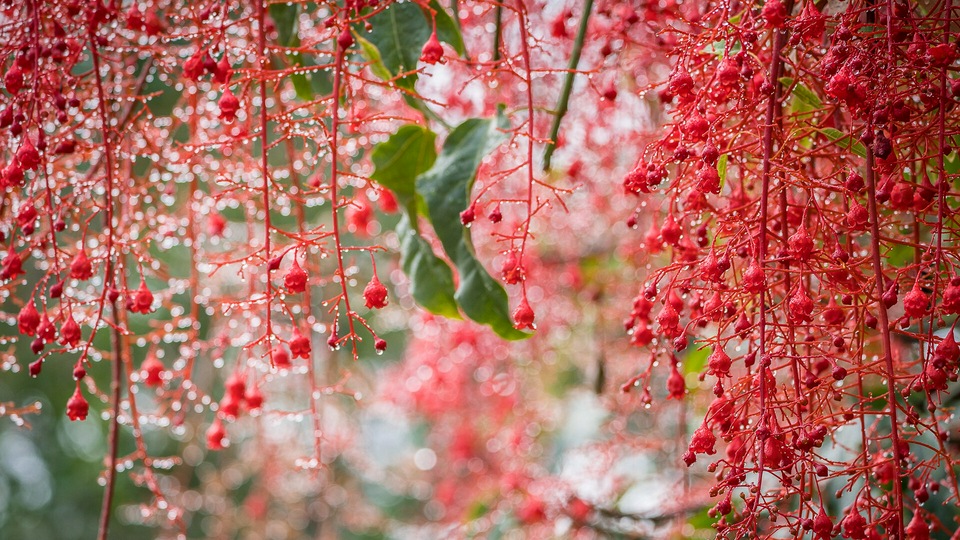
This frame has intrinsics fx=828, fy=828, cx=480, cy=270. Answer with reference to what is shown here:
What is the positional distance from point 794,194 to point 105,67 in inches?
26.5

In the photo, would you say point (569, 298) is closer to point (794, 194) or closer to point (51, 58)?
point (794, 194)

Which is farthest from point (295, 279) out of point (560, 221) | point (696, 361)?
point (560, 221)

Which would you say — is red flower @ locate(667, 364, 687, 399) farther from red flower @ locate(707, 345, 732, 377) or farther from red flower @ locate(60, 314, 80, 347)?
red flower @ locate(60, 314, 80, 347)

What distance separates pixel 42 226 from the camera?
2.56 feet

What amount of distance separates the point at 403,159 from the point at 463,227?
107 millimetres

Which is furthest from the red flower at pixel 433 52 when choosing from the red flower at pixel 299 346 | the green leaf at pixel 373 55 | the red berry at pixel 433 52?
the red flower at pixel 299 346

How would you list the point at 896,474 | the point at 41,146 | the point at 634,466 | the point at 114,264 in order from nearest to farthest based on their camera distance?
the point at 896,474 → the point at 41,146 → the point at 114,264 → the point at 634,466

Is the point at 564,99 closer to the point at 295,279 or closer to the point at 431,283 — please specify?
the point at 431,283

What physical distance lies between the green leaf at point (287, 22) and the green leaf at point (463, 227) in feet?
0.58

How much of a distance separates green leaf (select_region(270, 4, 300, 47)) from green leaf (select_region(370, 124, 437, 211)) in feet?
0.40

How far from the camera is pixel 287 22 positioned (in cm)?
75

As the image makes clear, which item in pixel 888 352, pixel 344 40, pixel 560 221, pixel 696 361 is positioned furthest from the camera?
pixel 560 221

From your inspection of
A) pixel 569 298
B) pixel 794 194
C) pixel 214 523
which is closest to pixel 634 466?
pixel 569 298

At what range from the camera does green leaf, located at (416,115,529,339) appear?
0.70 metres
